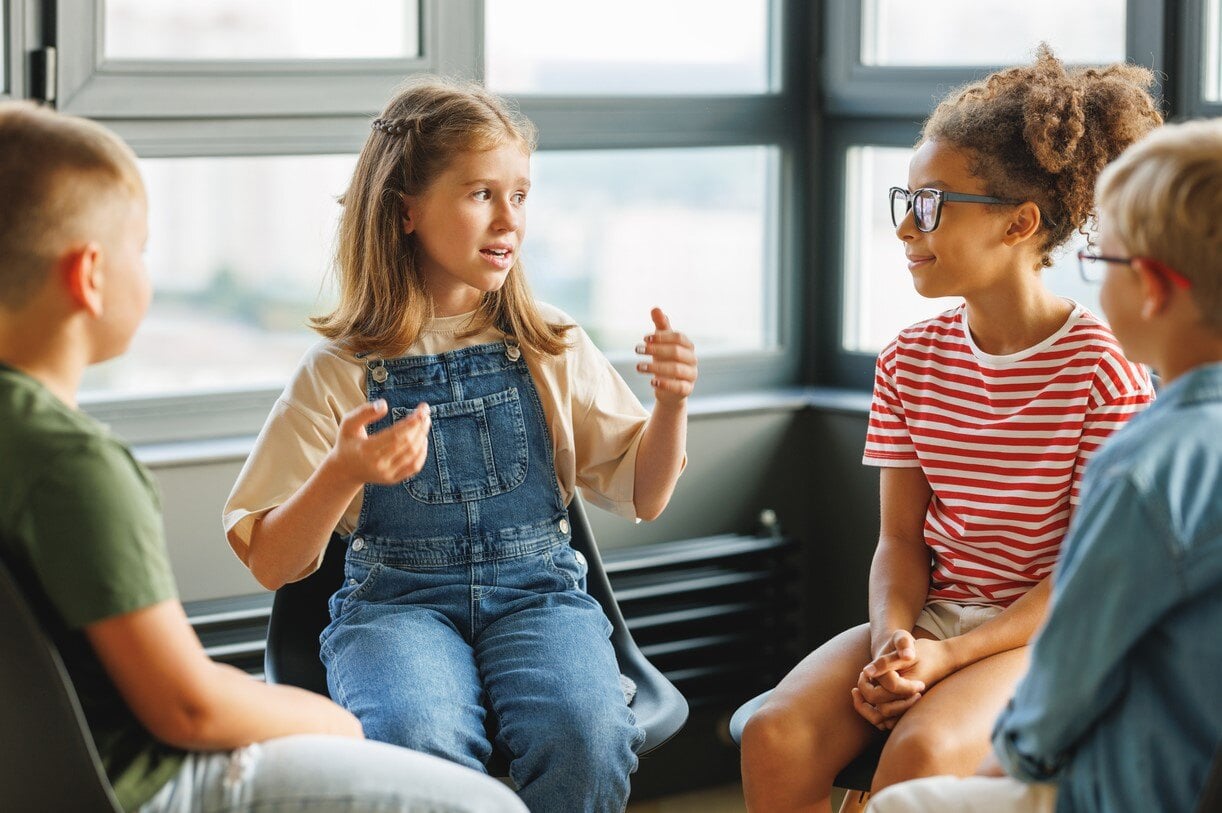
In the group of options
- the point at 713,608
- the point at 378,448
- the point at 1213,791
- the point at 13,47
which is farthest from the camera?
the point at 713,608

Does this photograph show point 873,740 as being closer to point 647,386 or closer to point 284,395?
point 284,395

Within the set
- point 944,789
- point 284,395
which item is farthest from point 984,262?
point 284,395

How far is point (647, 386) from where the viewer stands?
2.88m

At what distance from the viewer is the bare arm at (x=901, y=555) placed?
1929 millimetres

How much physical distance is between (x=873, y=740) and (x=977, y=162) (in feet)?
2.48

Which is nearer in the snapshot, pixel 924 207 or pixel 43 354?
pixel 43 354

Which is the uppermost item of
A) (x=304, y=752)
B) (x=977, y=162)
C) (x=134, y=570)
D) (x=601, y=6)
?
(x=601, y=6)

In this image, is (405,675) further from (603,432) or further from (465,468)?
(603,432)

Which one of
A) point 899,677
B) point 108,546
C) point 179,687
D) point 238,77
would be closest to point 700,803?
point 899,677

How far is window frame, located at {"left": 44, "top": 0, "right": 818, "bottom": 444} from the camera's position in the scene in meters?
2.35

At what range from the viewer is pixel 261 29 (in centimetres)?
248

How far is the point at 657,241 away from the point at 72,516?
6.16ft

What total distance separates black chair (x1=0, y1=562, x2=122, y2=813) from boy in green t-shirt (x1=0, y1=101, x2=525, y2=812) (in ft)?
0.08

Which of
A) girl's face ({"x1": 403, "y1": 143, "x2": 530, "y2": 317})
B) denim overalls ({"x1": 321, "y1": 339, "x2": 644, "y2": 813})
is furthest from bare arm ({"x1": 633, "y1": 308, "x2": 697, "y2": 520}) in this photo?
girl's face ({"x1": 403, "y1": 143, "x2": 530, "y2": 317})
